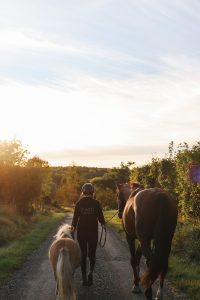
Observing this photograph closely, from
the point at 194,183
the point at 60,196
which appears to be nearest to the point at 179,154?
the point at 194,183

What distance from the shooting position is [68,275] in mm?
7691

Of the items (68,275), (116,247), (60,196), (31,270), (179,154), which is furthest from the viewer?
(60,196)

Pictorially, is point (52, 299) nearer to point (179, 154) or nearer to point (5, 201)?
point (179, 154)

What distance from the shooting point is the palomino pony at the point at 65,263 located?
768cm

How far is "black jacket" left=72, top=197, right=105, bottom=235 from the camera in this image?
10852mm

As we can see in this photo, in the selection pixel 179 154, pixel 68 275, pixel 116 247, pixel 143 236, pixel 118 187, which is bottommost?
pixel 116 247

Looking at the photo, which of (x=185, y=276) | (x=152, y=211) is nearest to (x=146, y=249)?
(x=152, y=211)

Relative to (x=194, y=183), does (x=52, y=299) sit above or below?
below

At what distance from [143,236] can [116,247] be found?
10.3 metres

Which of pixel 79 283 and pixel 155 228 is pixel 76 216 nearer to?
pixel 79 283

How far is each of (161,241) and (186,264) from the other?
5422 millimetres

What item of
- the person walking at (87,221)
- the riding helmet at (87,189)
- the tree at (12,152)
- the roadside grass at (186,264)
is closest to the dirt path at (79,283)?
the roadside grass at (186,264)

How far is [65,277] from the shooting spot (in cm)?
765

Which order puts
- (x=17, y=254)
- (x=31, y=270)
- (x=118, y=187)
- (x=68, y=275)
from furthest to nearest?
(x=17, y=254), (x=31, y=270), (x=118, y=187), (x=68, y=275)
